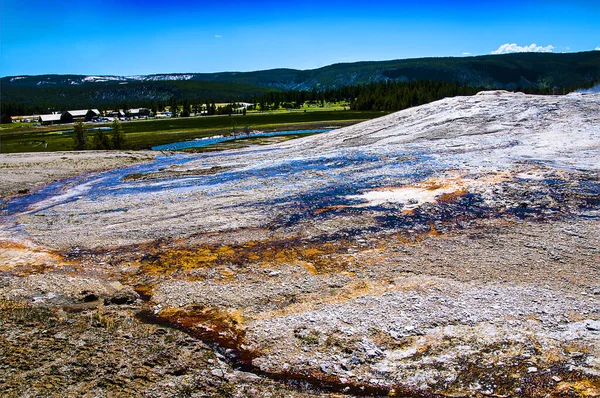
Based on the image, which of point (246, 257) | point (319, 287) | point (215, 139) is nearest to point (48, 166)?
point (246, 257)

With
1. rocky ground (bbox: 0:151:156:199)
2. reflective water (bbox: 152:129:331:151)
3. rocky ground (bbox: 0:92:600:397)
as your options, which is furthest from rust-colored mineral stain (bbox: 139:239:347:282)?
reflective water (bbox: 152:129:331:151)

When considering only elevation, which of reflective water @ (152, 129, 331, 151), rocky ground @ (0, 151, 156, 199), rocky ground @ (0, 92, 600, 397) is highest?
reflective water @ (152, 129, 331, 151)

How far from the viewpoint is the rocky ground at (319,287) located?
822 centimetres

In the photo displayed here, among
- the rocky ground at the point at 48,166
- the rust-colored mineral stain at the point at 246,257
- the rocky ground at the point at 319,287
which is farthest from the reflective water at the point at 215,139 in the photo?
the rust-colored mineral stain at the point at 246,257

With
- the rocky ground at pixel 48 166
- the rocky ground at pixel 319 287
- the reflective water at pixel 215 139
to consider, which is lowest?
the rocky ground at pixel 319 287

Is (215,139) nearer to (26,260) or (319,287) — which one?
(26,260)

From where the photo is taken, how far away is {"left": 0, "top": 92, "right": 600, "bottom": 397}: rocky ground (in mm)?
8219

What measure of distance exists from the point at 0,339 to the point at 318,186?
55.2 feet

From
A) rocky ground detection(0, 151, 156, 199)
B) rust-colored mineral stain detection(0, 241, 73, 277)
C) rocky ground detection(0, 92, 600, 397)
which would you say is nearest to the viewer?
rocky ground detection(0, 92, 600, 397)

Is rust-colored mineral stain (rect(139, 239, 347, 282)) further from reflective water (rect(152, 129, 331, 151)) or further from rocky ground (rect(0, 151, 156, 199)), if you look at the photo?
reflective water (rect(152, 129, 331, 151))

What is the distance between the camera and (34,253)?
15328 mm

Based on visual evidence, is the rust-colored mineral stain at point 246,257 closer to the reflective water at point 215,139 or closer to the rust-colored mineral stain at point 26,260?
the rust-colored mineral stain at point 26,260

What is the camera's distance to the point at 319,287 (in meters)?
11.6

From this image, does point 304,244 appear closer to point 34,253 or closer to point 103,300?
point 103,300
